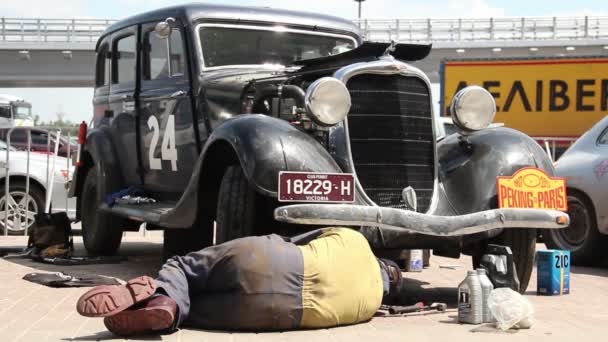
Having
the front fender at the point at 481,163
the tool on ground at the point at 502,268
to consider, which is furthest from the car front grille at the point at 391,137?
the tool on ground at the point at 502,268

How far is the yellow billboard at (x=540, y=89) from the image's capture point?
2538 centimetres

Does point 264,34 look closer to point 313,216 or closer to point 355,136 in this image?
point 355,136

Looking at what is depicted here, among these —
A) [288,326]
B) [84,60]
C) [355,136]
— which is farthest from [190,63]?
[84,60]

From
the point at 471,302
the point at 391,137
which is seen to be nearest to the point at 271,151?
the point at 391,137

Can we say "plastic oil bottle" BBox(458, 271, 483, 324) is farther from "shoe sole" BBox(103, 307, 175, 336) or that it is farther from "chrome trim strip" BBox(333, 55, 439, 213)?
"shoe sole" BBox(103, 307, 175, 336)

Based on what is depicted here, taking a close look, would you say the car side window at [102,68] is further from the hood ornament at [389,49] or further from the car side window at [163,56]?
the hood ornament at [389,49]

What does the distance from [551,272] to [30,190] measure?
7.62m

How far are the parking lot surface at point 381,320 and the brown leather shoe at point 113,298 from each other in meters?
0.21

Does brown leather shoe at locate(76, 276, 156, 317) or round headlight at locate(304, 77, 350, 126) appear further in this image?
round headlight at locate(304, 77, 350, 126)

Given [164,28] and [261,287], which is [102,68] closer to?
[164,28]

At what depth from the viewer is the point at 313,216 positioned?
20.8ft

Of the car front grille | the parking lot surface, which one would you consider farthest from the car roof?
the parking lot surface

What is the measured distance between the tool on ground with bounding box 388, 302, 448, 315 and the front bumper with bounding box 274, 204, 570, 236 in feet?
1.53

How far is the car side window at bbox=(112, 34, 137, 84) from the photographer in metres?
9.89
